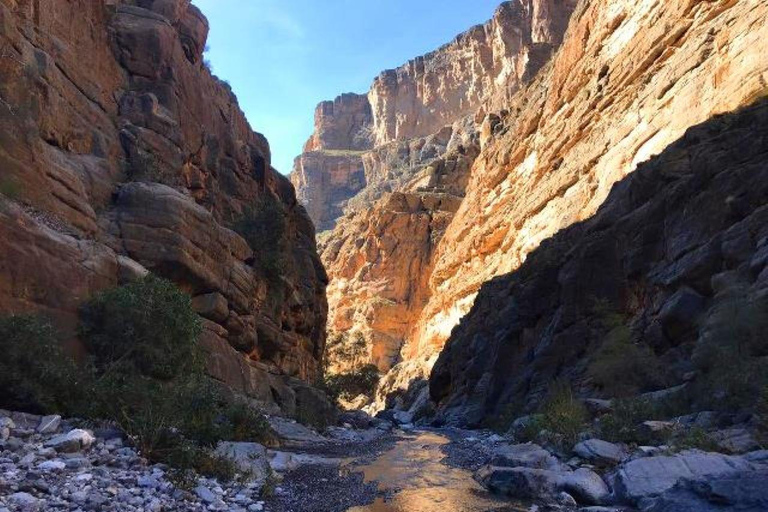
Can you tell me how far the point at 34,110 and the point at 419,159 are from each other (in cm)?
13794

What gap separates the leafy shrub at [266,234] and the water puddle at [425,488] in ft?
58.2

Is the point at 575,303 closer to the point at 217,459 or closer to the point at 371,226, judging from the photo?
the point at 217,459

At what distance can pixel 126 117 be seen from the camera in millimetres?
30578

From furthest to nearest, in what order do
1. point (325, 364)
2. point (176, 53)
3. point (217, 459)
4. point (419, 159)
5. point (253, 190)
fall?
1. point (419, 159)
2. point (325, 364)
3. point (253, 190)
4. point (176, 53)
5. point (217, 459)

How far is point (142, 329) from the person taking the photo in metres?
17.4

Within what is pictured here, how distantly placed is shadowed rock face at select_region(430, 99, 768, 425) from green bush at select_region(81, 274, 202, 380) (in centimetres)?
1727

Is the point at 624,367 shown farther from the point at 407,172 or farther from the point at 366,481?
the point at 407,172

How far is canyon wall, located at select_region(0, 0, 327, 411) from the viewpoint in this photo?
17031 mm

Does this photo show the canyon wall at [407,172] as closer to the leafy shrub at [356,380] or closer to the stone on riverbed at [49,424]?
the leafy shrub at [356,380]

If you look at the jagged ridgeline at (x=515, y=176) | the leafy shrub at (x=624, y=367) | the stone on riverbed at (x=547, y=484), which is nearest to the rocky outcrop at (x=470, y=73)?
the jagged ridgeline at (x=515, y=176)

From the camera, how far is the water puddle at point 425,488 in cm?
1166

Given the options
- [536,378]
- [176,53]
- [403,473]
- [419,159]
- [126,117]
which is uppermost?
[419,159]

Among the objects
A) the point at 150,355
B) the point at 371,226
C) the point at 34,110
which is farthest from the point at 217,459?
the point at 371,226

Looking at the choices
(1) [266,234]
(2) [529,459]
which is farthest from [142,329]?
(1) [266,234]
